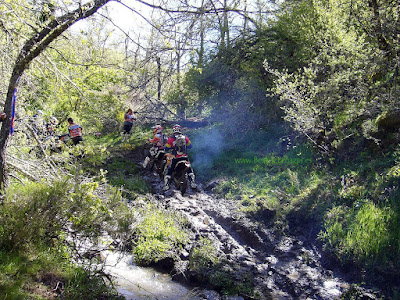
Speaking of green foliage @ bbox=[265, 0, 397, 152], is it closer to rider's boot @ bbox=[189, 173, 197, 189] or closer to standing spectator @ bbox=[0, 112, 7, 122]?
rider's boot @ bbox=[189, 173, 197, 189]

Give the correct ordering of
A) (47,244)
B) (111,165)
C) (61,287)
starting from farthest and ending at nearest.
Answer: (111,165), (47,244), (61,287)

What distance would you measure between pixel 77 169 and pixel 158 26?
261 cm

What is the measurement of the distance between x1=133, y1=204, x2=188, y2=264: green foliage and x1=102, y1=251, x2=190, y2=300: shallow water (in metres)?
0.27

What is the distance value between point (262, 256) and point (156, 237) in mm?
2244

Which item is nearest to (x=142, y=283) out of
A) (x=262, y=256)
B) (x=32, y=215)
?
(x=32, y=215)

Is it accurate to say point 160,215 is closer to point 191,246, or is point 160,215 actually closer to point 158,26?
point 191,246

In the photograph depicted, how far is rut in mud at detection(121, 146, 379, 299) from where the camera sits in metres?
6.26

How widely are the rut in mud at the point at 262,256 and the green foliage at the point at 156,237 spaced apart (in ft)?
1.00

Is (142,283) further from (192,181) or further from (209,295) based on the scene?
(192,181)

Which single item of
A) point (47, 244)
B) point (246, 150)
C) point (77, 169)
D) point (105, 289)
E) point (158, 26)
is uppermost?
point (158, 26)

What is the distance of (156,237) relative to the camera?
25.1 feet

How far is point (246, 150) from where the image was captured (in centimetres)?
1461

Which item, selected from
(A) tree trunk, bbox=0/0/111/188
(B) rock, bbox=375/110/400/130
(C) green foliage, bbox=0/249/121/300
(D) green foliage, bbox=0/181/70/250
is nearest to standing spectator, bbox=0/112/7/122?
(A) tree trunk, bbox=0/0/111/188

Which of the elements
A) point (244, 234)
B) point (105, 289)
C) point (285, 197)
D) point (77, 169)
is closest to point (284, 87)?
point (285, 197)
